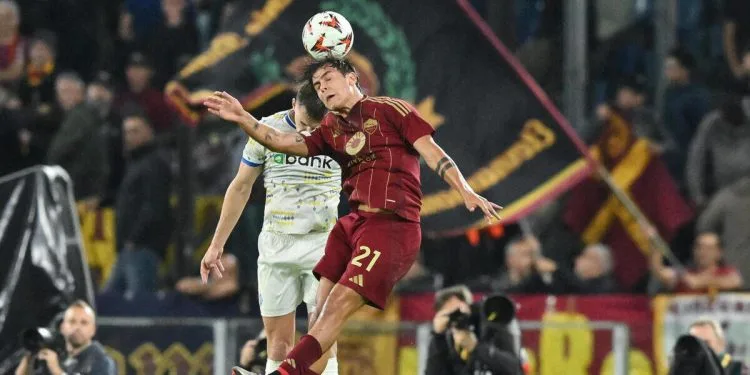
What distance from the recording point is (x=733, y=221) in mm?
14875

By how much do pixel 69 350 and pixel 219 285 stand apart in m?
2.88

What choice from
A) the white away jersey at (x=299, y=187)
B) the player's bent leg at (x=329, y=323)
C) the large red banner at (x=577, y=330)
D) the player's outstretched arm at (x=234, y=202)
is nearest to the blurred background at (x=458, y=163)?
the large red banner at (x=577, y=330)

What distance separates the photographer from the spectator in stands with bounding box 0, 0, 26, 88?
57.4ft

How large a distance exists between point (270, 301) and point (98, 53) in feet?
26.8

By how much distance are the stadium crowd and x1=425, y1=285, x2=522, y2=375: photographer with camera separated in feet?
10.2

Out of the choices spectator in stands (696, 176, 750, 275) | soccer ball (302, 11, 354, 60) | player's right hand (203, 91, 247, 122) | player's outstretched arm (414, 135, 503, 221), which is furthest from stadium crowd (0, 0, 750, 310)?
player's right hand (203, 91, 247, 122)

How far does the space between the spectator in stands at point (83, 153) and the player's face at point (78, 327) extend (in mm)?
4374

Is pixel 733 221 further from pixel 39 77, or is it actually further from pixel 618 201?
pixel 39 77

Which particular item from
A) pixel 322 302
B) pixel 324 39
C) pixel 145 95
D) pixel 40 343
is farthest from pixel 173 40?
pixel 322 302

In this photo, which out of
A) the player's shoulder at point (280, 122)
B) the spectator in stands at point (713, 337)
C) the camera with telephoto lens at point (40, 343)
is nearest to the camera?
the player's shoulder at point (280, 122)

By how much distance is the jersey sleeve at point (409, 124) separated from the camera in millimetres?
9203

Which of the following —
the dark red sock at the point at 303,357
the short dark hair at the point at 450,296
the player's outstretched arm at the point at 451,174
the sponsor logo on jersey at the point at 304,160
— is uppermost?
the sponsor logo on jersey at the point at 304,160

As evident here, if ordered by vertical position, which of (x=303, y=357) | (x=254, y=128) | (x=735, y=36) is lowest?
(x=303, y=357)

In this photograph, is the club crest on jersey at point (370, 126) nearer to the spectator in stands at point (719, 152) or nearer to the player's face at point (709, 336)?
the player's face at point (709, 336)
